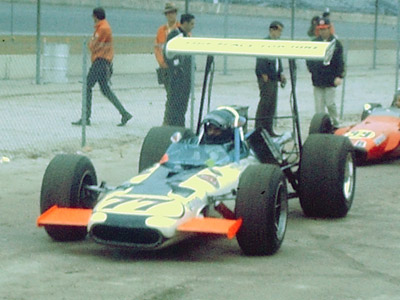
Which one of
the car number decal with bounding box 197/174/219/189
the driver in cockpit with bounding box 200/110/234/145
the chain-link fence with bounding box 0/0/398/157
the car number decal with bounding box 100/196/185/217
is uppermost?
the driver in cockpit with bounding box 200/110/234/145

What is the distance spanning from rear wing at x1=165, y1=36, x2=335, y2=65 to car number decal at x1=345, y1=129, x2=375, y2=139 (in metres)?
4.07

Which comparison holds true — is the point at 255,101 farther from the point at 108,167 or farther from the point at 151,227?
the point at 151,227

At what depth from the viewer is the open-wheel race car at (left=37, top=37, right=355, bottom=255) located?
741cm

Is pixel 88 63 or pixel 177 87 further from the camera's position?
pixel 88 63

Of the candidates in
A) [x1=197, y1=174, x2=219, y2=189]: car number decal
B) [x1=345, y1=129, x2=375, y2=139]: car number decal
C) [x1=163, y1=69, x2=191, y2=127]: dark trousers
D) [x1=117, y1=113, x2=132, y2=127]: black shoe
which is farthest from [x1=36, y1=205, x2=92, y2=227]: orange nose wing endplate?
[x1=117, y1=113, x2=132, y2=127]: black shoe

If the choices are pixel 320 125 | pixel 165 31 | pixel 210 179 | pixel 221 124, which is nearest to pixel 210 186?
pixel 210 179

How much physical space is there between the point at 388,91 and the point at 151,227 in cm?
1771

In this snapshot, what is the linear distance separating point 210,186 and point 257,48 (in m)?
1.69

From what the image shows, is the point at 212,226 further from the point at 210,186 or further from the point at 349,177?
the point at 349,177

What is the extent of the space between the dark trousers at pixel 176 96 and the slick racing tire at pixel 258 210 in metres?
6.90

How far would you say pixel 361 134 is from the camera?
13086 millimetres

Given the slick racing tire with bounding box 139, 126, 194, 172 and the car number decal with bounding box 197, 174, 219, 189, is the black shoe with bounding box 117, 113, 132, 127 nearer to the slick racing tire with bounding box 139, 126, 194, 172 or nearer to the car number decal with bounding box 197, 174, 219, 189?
the slick racing tire with bounding box 139, 126, 194, 172

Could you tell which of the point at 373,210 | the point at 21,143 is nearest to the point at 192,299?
the point at 373,210

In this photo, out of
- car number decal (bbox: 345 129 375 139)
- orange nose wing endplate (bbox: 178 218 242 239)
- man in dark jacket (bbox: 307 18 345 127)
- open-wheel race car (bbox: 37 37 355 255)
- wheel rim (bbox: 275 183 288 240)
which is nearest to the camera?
orange nose wing endplate (bbox: 178 218 242 239)
